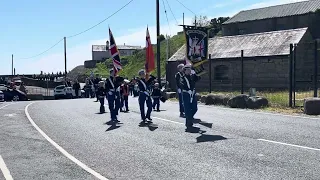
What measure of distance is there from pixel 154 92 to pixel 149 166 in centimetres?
1110

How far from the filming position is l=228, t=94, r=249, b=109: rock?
19.2 meters

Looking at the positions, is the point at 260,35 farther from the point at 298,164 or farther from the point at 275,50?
the point at 298,164

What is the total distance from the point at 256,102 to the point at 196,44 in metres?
4.43

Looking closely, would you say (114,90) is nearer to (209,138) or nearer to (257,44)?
(209,138)

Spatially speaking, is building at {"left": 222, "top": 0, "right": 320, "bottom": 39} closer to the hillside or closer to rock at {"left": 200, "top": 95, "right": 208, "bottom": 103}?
the hillside

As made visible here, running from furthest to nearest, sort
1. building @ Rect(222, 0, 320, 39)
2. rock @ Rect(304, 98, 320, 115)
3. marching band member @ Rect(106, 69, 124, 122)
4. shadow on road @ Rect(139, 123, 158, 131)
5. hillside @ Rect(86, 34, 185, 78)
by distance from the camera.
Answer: hillside @ Rect(86, 34, 185, 78) → building @ Rect(222, 0, 320, 39) → rock @ Rect(304, 98, 320, 115) → marching band member @ Rect(106, 69, 124, 122) → shadow on road @ Rect(139, 123, 158, 131)

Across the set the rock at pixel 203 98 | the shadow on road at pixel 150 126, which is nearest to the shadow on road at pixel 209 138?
the shadow on road at pixel 150 126

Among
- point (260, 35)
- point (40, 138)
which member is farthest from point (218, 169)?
point (260, 35)

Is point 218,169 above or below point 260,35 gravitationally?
below

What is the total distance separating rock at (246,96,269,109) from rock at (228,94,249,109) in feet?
0.83

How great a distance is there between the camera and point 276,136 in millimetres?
10555

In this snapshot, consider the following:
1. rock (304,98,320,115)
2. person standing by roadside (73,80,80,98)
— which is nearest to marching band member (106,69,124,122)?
rock (304,98,320,115)

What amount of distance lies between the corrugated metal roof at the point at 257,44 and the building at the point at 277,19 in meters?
16.9

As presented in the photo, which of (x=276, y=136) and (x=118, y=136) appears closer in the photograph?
(x=276, y=136)
